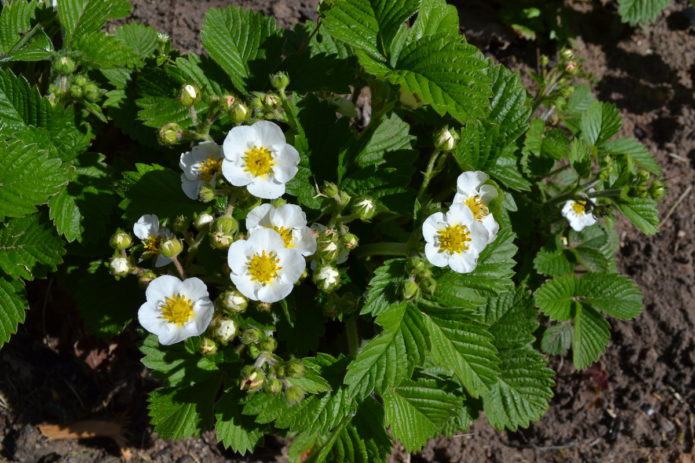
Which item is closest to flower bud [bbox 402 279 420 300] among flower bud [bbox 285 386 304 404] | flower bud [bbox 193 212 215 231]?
flower bud [bbox 285 386 304 404]

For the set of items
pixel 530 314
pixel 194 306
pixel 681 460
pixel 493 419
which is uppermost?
pixel 194 306

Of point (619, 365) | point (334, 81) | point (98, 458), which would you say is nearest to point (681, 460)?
point (619, 365)

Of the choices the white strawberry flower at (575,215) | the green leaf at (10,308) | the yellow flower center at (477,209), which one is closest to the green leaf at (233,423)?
the green leaf at (10,308)

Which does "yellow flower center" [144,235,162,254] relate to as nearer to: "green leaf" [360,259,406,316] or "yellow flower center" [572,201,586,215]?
"green leaf" [360,259,406,316]

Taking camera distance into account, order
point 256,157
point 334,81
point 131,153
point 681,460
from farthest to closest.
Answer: point 681,460
point 131,153
point 334,81
point 256,157

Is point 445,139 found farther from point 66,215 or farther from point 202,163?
point 66,215

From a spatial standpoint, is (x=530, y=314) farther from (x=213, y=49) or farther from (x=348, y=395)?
(x=213, y=49)
